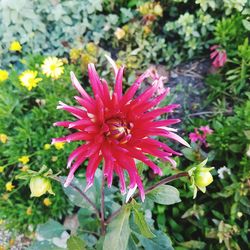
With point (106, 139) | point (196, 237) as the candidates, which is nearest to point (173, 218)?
point (196, 237)

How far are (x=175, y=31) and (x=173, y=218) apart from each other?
115cm

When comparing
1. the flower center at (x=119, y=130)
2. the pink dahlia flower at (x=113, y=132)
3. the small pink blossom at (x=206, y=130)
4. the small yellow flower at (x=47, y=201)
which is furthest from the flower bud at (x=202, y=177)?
the small yellow flower at (x=47, y=201)

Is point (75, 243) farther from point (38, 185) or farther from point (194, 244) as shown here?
point (194, 244)

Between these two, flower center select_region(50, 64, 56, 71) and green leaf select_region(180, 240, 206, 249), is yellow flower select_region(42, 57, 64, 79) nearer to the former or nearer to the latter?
flower center select_region(50, 64, 56, 71)

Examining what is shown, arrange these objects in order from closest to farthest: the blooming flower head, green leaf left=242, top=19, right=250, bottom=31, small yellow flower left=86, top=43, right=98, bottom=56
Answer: green leaf left=242, top=19, right=250, bottom=31
the blooming flower head
small yellow flower left=86, top=43, right=98, bottom=56

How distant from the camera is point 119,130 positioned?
1087mm

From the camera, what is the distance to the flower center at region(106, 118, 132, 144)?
1.09 metres

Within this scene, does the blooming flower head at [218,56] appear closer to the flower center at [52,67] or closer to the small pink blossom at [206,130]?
the small pink blossom at [206,130]

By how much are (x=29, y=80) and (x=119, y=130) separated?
109cm

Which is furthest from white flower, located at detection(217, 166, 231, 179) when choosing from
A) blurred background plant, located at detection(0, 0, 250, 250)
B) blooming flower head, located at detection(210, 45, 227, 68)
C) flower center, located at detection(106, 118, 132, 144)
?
flower center, located at detection(106, 118, 132, 144)

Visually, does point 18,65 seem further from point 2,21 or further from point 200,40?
point 200,40

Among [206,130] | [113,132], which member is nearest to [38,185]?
[113,132]

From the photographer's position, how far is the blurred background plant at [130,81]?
6.11 ft

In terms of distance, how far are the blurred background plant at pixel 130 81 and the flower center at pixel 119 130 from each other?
0.62 metres
